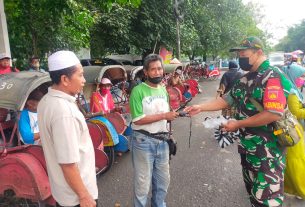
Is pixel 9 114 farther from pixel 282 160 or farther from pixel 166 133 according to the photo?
pixel 282 160

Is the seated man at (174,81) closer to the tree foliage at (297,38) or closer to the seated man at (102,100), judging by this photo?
the seated man at (102,100)

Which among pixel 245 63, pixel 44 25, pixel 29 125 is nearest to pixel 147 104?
pixel 245 63

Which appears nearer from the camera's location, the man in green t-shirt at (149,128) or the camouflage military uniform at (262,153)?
the camouflage military uniform at (262,153)

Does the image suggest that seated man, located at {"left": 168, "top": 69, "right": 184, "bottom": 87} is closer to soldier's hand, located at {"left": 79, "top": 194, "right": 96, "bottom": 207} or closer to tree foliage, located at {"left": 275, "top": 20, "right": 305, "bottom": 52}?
soldier's hand, located at {"left": 79, "top": 194, "right": 96, "bottom": 207}

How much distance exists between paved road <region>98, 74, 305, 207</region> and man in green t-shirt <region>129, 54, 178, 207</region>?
38.2 inches

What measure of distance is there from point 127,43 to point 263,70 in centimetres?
1176

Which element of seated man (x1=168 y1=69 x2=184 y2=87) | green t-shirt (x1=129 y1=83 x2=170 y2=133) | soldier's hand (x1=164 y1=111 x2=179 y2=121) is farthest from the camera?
seated man (x1=168 y1=69 x2=184 y2=87)

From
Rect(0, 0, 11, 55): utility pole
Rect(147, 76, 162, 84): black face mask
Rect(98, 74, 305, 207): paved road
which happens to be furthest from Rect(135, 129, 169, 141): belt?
Rect(0, 0, 11, 55): utility pole

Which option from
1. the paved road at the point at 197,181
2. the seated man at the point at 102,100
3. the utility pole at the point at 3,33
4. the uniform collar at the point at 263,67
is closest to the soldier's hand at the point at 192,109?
the uniform collar at the point at 263,67

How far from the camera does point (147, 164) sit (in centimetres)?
295

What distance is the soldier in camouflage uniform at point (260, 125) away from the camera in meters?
2.45

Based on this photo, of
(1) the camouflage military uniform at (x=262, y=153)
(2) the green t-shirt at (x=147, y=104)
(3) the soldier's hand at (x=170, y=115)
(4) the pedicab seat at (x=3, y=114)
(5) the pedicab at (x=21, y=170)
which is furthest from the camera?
(4) the pedicab seat at (x=3, y=114)

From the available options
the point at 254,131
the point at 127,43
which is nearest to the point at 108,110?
the point at 254,131

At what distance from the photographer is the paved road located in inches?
151
